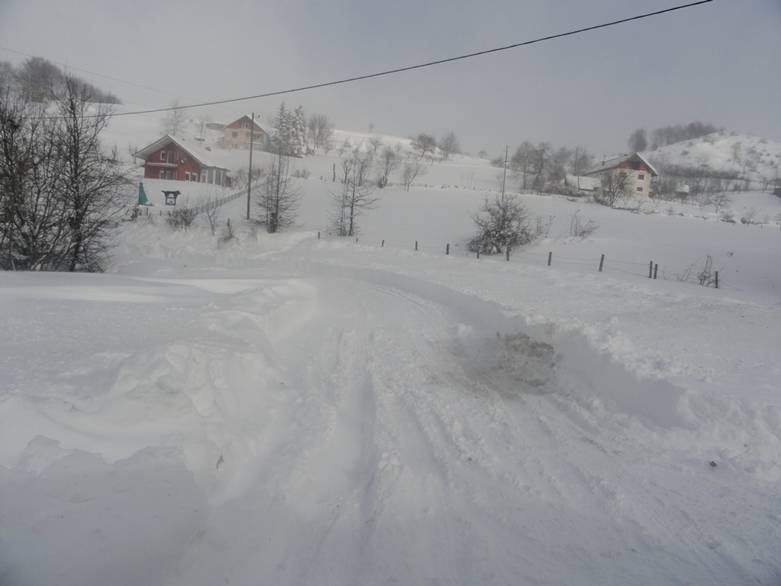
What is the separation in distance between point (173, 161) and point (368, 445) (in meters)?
60.6

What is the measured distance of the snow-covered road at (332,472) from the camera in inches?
109

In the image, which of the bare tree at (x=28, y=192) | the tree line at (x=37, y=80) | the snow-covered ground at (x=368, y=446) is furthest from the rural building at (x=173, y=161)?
the snow-covered ground at (x=368, y=446)

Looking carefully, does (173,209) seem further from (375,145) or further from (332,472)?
(375,145)

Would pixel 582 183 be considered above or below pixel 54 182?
above

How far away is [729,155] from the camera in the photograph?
108500mm

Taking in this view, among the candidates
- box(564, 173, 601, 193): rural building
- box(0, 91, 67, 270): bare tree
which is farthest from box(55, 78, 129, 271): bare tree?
box(564, 173, 601, 193): rural building

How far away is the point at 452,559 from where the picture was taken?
9.59 feet

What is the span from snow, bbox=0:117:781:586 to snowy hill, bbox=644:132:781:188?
11021 centimetres

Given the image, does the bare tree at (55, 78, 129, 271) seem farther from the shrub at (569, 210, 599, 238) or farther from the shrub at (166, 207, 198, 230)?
the shrub at (569, 210, 599, 238)

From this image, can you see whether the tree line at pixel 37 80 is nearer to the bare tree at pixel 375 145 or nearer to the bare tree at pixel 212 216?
the bare tree at pixel 212 216

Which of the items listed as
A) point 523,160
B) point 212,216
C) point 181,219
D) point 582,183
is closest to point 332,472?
point 181,219

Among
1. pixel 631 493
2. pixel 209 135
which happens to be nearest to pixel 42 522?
pixel 631 493

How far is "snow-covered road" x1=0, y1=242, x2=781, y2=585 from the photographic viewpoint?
2781mm

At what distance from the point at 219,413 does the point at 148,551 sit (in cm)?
183
